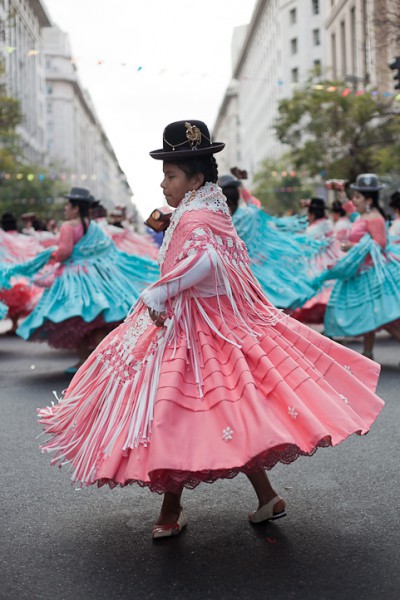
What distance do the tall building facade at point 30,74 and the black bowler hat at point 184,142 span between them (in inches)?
1808

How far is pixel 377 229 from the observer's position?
923 cm

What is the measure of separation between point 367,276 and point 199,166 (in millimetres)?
5781

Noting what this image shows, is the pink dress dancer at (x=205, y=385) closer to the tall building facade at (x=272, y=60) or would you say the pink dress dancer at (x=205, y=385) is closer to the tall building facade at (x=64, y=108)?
the tall building facade at (x=272, y=60)

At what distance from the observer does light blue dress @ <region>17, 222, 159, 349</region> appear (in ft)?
29.3

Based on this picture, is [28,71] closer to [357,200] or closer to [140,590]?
[357,200]

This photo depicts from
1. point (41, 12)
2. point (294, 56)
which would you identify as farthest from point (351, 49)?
point (41, 12)

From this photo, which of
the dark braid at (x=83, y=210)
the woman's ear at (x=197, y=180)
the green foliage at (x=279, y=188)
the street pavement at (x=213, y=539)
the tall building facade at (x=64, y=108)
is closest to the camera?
the street pavement at (x=213, y=539)

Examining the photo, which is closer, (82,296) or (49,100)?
(82,296)

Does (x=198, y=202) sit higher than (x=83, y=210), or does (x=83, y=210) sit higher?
(x=198, y=202)

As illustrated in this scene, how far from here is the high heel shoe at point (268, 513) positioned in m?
4.05

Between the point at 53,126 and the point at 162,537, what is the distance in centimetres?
9420

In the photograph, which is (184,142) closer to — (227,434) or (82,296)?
(227,434)

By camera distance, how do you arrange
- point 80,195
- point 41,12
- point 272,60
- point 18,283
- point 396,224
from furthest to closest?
point 272,60 < point 41,12 < point 18,283 < point 396,224 < point 80,195

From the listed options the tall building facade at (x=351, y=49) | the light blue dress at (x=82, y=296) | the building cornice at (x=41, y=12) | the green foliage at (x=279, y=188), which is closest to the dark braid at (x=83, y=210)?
the light blue dress at (x=82, y=296)
